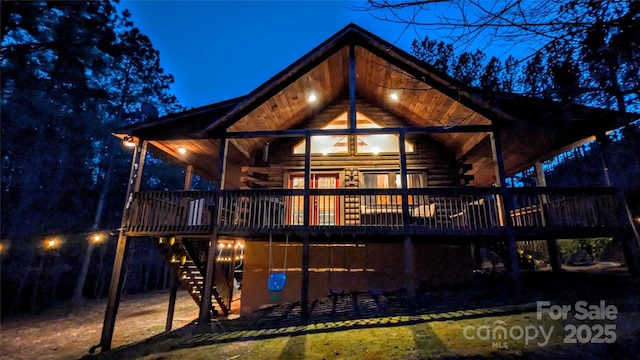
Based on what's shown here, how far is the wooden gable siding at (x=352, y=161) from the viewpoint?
40.2ft

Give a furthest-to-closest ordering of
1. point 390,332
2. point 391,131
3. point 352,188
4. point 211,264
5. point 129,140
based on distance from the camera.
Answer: point 352,188
point 129,140
point 391,131
point 211,264
point 390,332

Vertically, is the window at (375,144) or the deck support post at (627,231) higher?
the window at (375,144)

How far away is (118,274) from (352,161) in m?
9.31

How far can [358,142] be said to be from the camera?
12.6 m

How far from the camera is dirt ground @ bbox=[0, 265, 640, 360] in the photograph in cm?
485

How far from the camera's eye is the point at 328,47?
9859mm

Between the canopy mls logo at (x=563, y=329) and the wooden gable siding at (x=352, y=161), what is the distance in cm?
645

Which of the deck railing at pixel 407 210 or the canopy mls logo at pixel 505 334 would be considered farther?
the deck railing at pixel 407 210

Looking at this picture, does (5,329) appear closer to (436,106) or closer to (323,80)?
(323,80)

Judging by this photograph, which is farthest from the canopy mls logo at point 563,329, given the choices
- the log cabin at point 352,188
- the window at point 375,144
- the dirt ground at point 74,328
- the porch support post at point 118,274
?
the dirt ground at point 74,328

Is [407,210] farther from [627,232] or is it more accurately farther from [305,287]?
[627,232]

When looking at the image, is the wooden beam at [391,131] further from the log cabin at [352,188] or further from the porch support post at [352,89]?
the porch support post at [352,89]

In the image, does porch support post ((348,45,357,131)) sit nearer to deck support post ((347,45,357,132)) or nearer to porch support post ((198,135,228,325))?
deck support post ((347,45,357,132))

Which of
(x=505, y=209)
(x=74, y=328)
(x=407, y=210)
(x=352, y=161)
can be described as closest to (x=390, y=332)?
(x=407, y=210)
